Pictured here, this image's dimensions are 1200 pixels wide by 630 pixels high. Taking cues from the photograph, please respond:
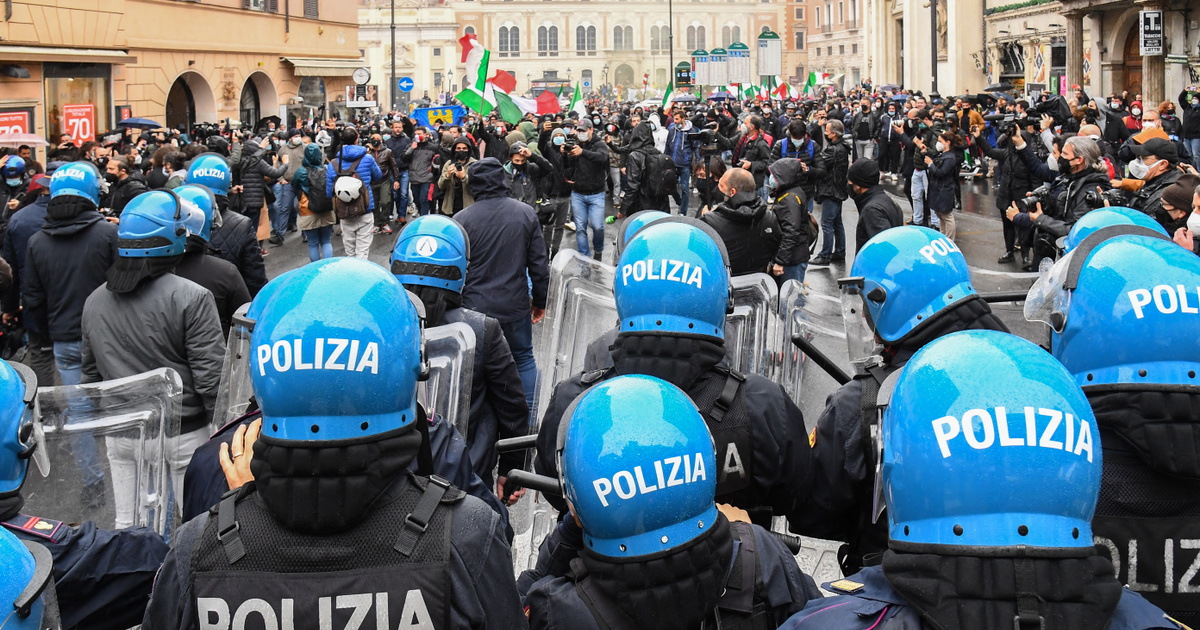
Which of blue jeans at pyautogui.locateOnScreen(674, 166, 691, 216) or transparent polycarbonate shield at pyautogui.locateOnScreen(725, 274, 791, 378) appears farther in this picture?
blue jeans at pyautogui.locateOnScreen(674, 166, 691, 216)

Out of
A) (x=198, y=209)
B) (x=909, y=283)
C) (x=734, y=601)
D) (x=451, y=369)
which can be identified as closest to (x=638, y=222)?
(x=451, y=369)

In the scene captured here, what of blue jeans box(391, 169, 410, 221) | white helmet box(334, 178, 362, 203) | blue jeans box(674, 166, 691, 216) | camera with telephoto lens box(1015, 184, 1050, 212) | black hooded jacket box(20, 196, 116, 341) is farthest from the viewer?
blue jeans box(391, 169, 410, 221)

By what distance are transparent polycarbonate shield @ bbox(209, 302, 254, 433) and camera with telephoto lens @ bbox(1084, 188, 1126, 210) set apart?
5865mm

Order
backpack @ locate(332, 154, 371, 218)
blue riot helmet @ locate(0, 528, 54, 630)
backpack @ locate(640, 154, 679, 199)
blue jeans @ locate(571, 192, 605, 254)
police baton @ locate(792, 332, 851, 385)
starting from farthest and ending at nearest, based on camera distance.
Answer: backpack @ locate(640, 154, 679, 199) < blue jeans @ locate(571, 192, 605, 254) < backpack @ locate(332, 154, 371, 218) < police baton @ locate(792, 332, 851, 385) < blue riot helmet @ locate(0, 528, 54, 630)

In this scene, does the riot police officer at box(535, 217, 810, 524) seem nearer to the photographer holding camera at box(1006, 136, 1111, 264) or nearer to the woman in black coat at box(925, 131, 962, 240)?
the photographer holding camera at box(1006, 136, 1111, 264)

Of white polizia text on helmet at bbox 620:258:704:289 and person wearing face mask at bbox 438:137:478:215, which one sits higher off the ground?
person wearing face mask at bbox 438:137:478:215

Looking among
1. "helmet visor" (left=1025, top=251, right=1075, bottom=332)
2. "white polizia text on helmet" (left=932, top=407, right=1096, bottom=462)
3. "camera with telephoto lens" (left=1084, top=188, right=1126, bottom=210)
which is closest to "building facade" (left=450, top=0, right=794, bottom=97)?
"camera with telephoto lens" (left=1084, top=188, right=1126, bottom=210)

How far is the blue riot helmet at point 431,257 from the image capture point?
13.3ft

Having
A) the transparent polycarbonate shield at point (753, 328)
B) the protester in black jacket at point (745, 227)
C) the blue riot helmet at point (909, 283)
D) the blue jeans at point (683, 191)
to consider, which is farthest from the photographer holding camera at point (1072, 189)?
the blue jeans at point (683, 191)

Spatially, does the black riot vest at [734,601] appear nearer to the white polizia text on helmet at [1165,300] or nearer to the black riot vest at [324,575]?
the black riot vest at [324,575]

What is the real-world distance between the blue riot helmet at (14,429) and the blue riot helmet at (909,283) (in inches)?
89.3

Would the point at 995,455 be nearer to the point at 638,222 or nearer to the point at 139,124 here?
the point at 638,222

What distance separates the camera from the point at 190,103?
1091 inches

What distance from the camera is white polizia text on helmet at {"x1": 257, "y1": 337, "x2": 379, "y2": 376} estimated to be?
201cm
